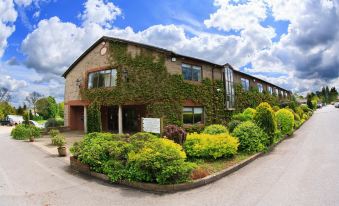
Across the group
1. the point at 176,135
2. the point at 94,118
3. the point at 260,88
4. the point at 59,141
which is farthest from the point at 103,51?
the point at 260,88

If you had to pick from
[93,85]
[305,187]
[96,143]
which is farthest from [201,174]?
[93,85]

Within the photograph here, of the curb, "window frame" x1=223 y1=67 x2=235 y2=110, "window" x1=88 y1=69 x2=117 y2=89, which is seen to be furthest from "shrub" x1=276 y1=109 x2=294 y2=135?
"window" x1=88 y1=69 x2=117 y2=89

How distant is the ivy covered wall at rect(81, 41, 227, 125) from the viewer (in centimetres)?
2058

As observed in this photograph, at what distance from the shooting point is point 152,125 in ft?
42.9

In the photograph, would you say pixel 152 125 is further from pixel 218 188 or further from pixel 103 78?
pixel 103 78

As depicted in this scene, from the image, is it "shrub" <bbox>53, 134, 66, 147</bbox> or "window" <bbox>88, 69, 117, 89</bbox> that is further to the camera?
"window" <bbox>88, 69, 117, 89</bbox>

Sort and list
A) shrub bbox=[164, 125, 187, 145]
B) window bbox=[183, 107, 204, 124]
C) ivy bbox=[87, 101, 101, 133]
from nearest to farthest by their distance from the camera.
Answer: shrub bbox=[164, 125, 187, 145]
window bbox=[183, 107, 204, 124]
ivy bbox=[87, 101, 101, 133]

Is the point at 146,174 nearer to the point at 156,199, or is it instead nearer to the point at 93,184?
the point at 156,199

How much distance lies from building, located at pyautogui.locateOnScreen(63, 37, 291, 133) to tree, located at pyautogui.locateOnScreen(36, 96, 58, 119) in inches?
1516

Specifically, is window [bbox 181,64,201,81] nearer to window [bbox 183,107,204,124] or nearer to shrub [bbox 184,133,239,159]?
window [bbox 183,107,204,124]

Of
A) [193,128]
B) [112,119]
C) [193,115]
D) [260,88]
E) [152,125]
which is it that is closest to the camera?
[152,125]

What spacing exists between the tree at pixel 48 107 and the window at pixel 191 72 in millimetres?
50959

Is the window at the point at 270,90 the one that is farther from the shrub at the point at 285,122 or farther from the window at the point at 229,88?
the shrub at the point at 285,122

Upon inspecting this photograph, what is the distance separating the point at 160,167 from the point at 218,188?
A: 1857 mm
